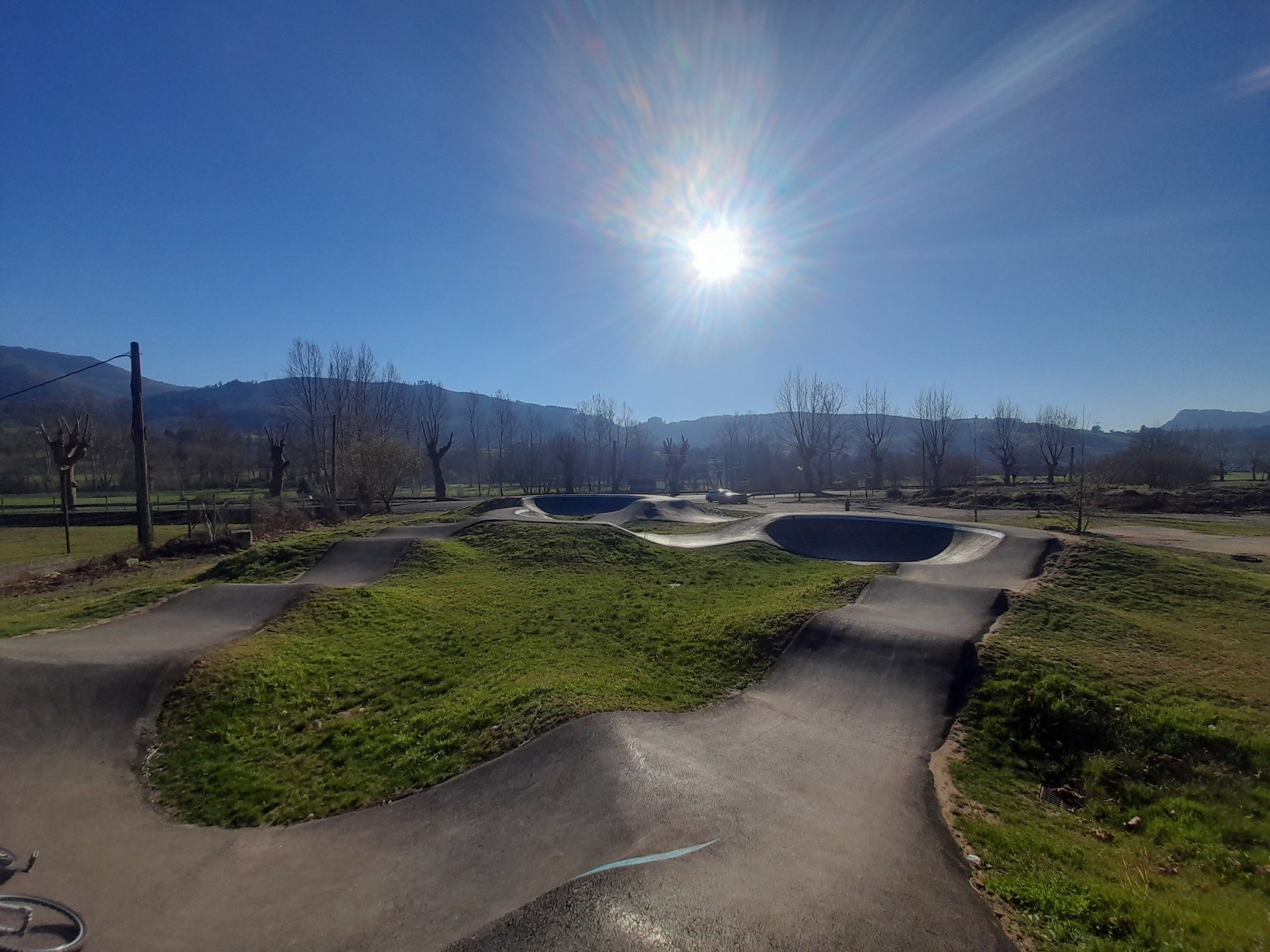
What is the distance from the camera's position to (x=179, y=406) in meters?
162

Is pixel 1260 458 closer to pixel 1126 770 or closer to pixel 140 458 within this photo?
pixel 1126 770

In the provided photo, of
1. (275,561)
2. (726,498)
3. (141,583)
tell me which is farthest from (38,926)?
(726,498)

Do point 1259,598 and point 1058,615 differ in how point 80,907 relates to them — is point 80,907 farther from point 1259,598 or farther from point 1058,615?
point 1259,598

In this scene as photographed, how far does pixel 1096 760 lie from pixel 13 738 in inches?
516

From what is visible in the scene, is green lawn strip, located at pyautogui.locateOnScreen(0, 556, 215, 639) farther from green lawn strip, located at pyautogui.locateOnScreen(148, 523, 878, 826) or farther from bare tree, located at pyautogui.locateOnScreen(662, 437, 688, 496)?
bare tree, located at pyautogui.locateOnScreen(662, 437, 688, 496)

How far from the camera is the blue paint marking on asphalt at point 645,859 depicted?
3.95m

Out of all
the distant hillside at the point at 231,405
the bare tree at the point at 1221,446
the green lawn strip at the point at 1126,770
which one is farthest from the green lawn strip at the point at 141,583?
the distant hillside at the point at 231,405

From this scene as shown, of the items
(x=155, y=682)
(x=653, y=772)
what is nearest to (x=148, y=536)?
(x=155, y=682)

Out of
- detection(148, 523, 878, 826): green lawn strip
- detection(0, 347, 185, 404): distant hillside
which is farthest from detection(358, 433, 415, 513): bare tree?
detection(0, 347, 185, 404): distant hillside

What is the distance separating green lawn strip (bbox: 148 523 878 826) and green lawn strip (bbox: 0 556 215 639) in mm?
4098

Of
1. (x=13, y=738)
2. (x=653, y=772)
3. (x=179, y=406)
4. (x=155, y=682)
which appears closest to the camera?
(x=653, y=772)

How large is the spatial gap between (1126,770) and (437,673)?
898cm

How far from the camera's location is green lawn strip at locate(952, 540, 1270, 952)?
12.8 feet

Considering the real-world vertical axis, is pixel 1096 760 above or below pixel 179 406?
below
